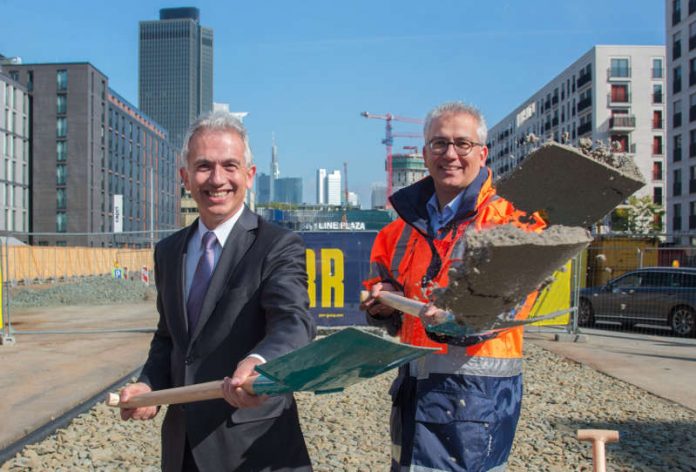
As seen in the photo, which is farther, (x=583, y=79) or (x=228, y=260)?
(x=583, y=79)

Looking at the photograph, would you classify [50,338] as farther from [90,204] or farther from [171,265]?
[90,204]

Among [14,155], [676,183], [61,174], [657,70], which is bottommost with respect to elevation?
[676,183]

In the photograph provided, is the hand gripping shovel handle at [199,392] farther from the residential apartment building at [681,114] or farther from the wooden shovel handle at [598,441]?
the residential apartment building at [681,114]

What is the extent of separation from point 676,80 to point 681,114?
2751 millimetres

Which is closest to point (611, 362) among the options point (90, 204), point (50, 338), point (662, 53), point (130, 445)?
point (130, 445)

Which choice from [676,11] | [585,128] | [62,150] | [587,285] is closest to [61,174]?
[62,150]

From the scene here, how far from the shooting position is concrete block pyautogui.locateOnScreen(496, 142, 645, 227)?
1787mm

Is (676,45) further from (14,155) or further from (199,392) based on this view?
(14,155)

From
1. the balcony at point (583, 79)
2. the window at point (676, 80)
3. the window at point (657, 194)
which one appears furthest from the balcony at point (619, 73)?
the window at point (676, 80)

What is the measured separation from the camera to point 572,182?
1.86 meters

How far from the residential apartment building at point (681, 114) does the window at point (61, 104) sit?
60.1 metres

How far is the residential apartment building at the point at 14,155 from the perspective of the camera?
64.2 m

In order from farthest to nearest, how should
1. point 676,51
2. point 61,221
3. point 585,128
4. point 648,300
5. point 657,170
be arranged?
point 61,221 → point 585,128 → point 657,170 → point 676,51 → point 648,300

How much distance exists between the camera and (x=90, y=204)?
244ft
